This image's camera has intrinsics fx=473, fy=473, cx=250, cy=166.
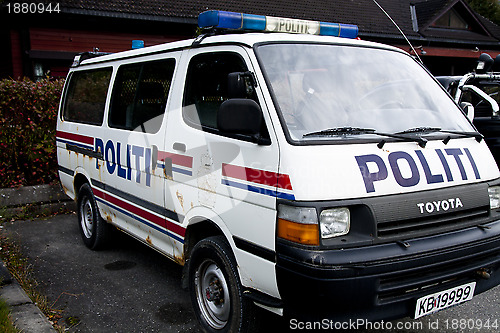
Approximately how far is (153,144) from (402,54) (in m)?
2.26

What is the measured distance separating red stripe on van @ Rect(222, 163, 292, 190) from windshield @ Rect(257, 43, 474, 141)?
28 cm

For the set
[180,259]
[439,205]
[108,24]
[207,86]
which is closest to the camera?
[439,205]

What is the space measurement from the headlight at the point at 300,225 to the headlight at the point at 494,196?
147 centimetres

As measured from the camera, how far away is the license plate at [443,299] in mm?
2898

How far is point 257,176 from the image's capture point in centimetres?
299

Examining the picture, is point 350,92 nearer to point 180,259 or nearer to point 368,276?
point 368,276

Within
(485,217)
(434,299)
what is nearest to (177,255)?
(434,299)

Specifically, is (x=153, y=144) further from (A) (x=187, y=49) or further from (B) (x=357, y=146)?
(B) (x=357, y=146)

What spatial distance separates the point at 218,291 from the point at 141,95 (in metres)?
2.04

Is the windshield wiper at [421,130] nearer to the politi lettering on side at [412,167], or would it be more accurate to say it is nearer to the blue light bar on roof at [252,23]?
the politi lettering on side at [412,167]

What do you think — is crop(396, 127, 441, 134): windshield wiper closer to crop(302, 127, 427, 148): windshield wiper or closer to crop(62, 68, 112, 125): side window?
crop(302, 127, 427, 148): windshield wiper

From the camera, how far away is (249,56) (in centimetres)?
324

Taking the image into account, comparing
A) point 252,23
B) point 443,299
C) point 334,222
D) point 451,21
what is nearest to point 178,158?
point 252,23

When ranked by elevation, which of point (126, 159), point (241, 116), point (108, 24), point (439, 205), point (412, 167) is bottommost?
point (439, 205)
